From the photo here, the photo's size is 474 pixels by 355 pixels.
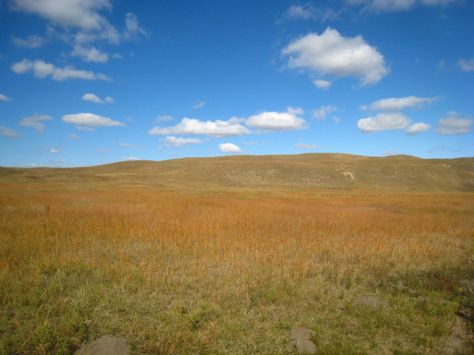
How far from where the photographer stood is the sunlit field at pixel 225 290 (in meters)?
3.92

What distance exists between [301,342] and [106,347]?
263 centimetres

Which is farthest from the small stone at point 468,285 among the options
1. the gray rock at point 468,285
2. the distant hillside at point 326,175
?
the distant hillside at point 326,175

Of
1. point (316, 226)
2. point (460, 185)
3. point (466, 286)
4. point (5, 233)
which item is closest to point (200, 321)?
point (466, 286)

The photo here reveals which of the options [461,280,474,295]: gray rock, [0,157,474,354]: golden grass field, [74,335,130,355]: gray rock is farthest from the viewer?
[461,280,474,295]: gray rock

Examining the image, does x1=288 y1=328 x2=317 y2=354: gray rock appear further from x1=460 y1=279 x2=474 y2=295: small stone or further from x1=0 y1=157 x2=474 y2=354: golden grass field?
x1=460 y1=279 x2=474 y2=295: small stone

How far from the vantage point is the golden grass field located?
391 cm

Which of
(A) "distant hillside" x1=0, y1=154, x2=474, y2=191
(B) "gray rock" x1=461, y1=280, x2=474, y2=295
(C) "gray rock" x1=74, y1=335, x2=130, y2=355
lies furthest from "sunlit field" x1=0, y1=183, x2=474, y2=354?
(A) "distant hillside" x1=0, y1=154, x2=474, y2=191

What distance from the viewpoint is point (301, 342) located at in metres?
3.92

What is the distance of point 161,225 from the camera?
35.5 ft

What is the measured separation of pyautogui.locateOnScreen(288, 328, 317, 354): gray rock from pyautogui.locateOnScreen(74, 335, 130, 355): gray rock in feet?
7.31

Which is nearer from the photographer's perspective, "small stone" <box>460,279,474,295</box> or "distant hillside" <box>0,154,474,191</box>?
"small stone" <box>460,279,474,295</box>

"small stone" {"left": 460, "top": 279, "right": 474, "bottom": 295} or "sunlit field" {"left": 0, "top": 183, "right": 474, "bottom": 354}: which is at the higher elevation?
"sunlit field" {"left": 0, "top": 183, "right": 474, "bottom": 354}

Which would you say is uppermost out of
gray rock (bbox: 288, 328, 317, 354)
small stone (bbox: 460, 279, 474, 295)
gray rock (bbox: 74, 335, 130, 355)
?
gray rock (bbox: 74, 335, 130, 355)

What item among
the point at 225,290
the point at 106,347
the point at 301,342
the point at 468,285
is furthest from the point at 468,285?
the point at 106,347
